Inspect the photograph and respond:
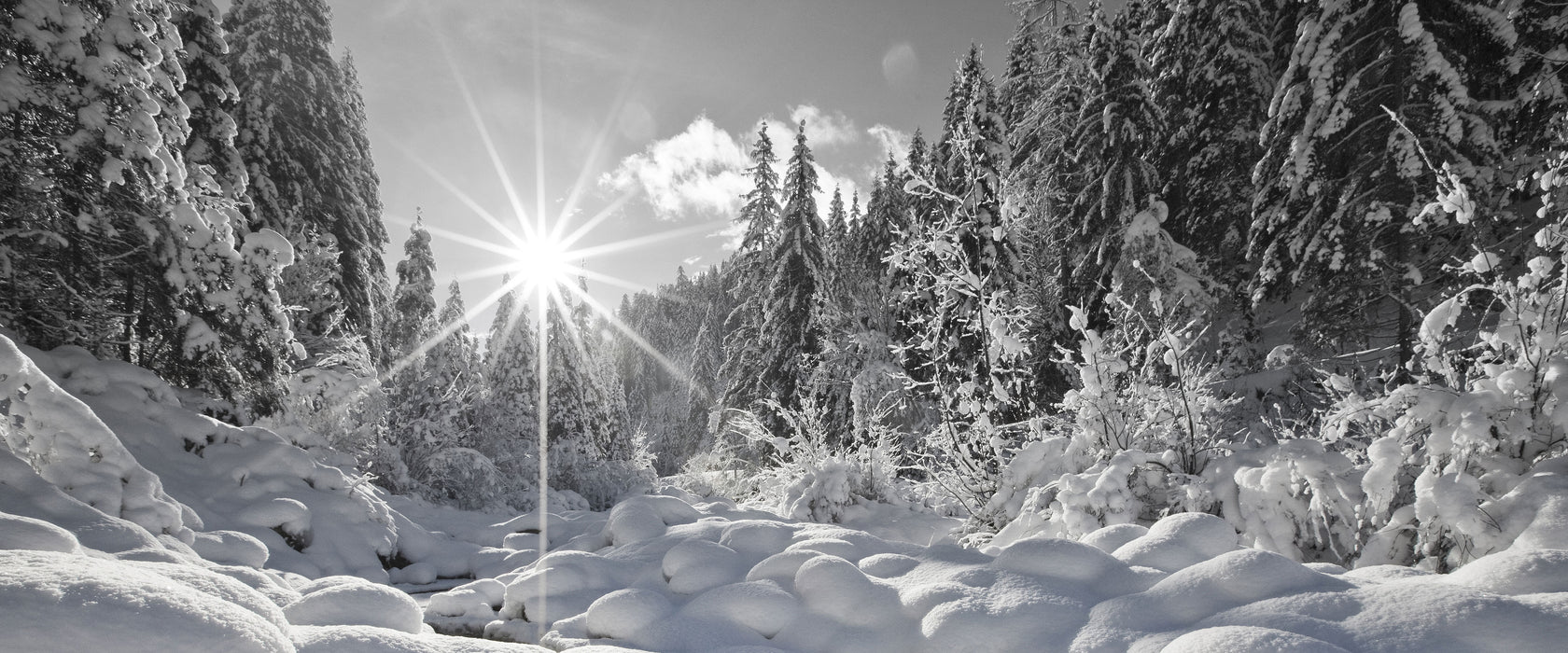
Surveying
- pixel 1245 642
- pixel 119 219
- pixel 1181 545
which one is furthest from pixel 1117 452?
pixel 119 219

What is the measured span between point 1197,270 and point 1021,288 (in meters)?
3.14

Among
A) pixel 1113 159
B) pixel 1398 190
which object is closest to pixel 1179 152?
pixel 1113 159

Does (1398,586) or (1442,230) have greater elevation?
(1442,230)

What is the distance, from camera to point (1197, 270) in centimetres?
1195

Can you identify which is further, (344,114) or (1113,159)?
(344,114)

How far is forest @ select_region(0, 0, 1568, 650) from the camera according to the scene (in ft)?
11.7

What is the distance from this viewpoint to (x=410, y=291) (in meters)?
19.9

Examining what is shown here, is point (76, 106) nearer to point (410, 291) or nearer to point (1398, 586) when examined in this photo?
point (1398, 586)

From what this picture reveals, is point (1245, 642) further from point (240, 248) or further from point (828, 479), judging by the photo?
point (240, 248)

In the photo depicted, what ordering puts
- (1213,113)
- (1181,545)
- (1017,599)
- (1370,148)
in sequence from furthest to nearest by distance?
(1213,113)
(1370,148)
(1181,545)
(1017,599)

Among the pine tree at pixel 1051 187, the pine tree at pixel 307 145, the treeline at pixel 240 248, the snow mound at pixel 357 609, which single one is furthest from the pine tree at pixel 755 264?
the snow mound at pixel 357 609

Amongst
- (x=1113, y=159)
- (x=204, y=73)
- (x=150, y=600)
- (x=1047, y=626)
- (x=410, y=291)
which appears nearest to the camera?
(x=150, y=600)

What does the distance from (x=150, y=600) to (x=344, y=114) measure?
1893 centimetres

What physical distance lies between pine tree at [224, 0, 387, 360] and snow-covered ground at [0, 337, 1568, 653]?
29.9 ft
